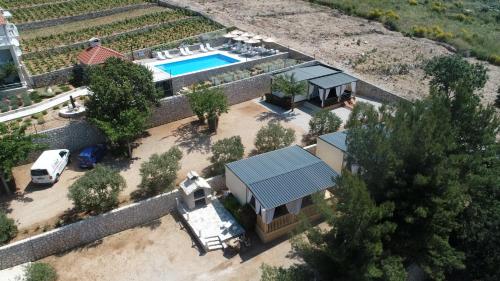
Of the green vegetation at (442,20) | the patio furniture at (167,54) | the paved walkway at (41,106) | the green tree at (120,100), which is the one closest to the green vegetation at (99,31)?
the patio furniture at (167,54)

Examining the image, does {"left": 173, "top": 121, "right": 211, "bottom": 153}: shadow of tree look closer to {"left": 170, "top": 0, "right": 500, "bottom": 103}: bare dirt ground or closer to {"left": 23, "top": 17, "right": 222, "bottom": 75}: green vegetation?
{"left": 23, "top": 17, "right": 222, "bottom": 75}: green vegetation

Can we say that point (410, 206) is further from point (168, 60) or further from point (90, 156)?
point (168, 60)

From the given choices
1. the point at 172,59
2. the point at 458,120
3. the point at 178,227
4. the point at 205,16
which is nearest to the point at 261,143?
the point at 178,227

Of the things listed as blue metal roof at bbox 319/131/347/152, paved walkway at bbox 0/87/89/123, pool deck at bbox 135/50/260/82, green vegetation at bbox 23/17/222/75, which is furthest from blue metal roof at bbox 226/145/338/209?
green vegetation at bbox 23/17/222/75

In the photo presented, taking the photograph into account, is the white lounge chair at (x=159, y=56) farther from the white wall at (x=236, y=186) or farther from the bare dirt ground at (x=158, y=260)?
the bare dirt ground at (x=158, y=260)

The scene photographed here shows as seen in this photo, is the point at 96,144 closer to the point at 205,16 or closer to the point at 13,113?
the point at 13,113

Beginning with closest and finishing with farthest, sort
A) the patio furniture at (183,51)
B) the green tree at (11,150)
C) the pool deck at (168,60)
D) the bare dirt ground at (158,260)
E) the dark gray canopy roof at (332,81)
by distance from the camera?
the bare dirt ground at (158,260), the green tree at (11,150), the dark gray canopy roof at (332,81), the pool deck at (168,60), the patio furniture at (183,51)

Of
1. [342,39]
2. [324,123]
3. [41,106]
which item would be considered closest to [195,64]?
[41,106]
